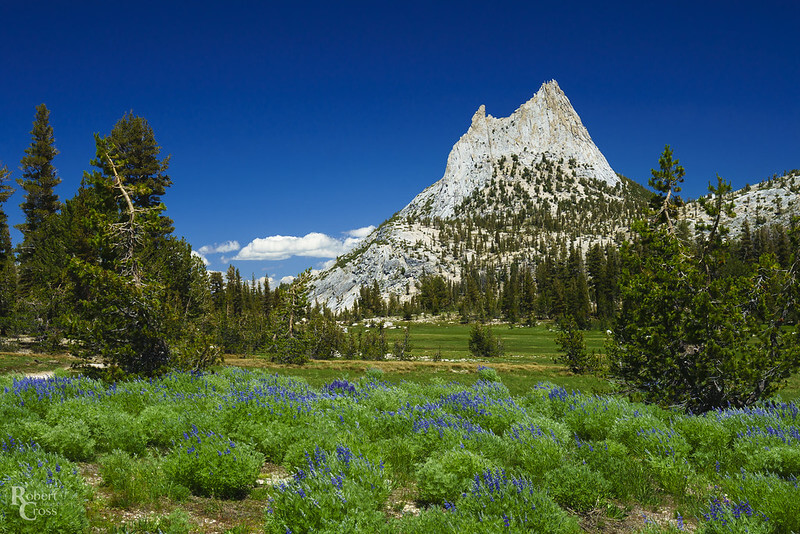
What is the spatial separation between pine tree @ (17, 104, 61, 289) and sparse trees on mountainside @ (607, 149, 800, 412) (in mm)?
61888

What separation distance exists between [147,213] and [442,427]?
52.6 ft

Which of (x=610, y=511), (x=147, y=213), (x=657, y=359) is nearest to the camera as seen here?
(x=610, y=511)

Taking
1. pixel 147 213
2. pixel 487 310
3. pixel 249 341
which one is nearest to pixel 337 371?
pixel 147 213

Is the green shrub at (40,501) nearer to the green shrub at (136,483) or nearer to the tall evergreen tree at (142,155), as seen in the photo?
the green shrub at (136,483)

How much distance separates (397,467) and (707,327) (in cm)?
1152

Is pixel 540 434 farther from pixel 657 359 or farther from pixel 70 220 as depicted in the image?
pixel 70 220

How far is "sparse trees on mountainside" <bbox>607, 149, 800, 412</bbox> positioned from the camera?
42.8ft

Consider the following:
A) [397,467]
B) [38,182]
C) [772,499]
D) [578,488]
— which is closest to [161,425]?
[397,467]

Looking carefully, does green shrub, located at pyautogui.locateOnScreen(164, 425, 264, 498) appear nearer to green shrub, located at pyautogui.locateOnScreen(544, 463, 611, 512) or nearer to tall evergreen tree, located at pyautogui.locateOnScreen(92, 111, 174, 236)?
green shrub, located at pyautogui.locateOnScreen(544, 463, 611, 512)

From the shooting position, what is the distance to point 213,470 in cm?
670

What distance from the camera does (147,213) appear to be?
18234mm

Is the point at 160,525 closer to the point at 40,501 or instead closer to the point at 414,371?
the point at 40,501

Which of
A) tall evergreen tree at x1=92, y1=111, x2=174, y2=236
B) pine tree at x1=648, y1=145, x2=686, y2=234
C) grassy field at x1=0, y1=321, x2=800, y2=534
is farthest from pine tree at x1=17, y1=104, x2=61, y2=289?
pine tree at x1=648, y1=145, x2=686, y2=234

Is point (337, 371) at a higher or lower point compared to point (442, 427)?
lower
